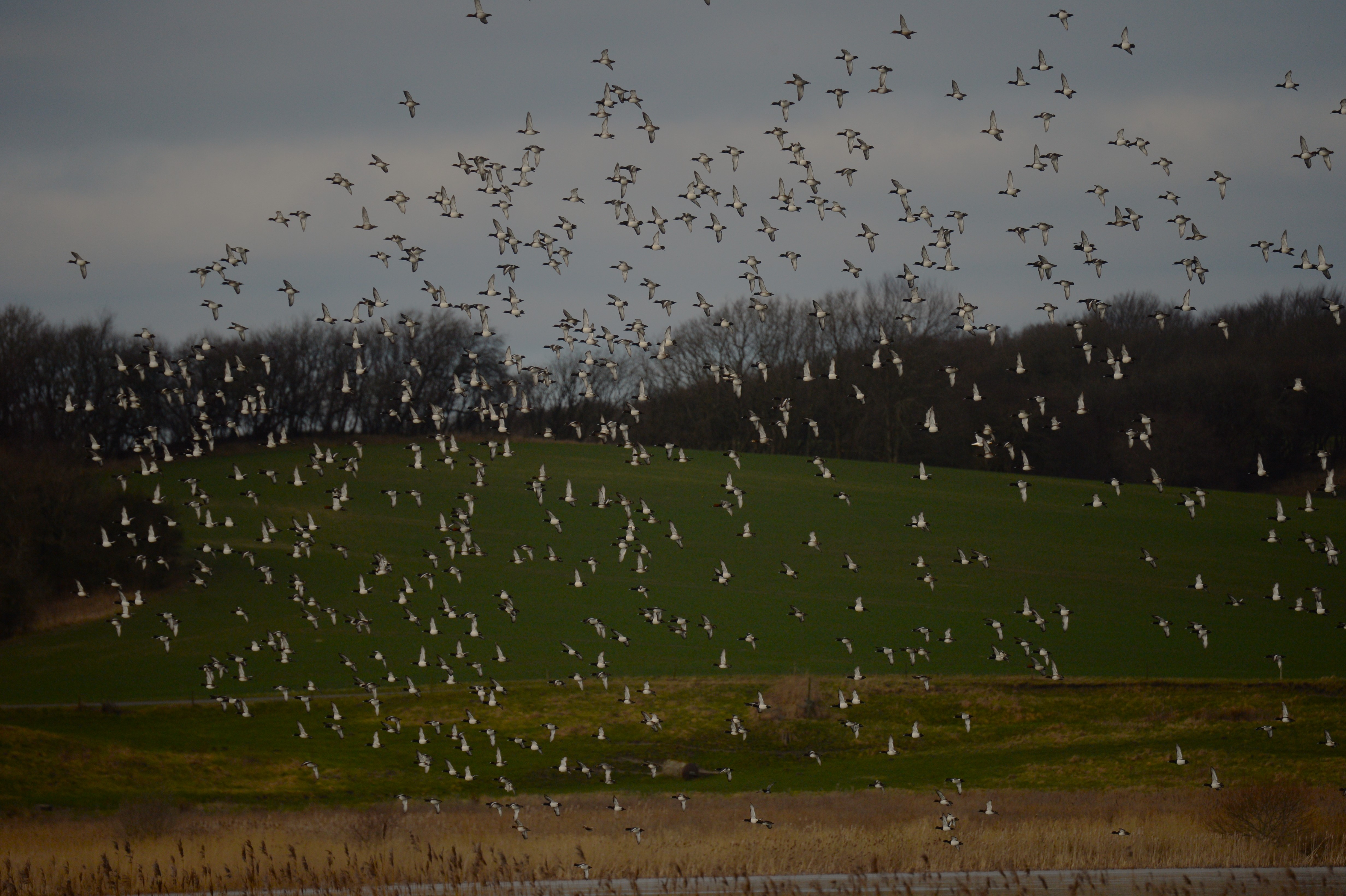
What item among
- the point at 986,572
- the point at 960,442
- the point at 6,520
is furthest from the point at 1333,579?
the point at 6,520

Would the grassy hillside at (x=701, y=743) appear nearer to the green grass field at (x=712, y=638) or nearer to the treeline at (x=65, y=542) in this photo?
the green grass field at (x=712, y=638)

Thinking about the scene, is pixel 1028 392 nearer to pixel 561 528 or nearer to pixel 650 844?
pixel 561 528

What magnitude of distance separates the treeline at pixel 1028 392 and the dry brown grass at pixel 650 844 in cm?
6084

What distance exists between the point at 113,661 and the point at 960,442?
6874 centimetres

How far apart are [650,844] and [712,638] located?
37.2 meters

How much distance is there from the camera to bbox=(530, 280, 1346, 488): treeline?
9925 centimetres

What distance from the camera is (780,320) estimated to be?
4906 inches

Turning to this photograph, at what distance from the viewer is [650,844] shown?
2756 cm

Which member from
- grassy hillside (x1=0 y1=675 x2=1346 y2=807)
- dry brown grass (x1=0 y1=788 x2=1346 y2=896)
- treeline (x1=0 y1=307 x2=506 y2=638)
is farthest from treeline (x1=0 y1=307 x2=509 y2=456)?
dry brown grass (x1=0 y1=788 x2=1346 y2=896)

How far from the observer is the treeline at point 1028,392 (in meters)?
99.2

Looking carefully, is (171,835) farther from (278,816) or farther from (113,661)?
(113,661)

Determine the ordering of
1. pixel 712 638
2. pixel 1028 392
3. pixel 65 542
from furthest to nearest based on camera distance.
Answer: pixel 1028 392, pixel 65 542, pixel 712 638

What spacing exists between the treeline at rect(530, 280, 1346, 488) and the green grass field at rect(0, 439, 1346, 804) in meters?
9.19

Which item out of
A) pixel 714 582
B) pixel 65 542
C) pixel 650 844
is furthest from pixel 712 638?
pixel 650 844
